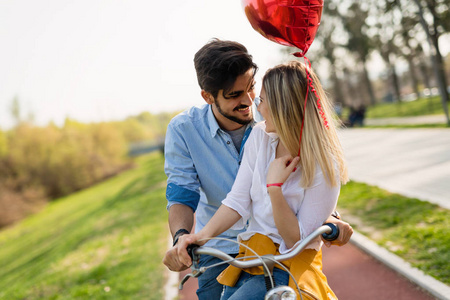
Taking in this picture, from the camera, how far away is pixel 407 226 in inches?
226

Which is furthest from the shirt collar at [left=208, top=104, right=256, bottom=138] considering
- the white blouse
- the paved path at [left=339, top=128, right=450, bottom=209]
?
the paved path at [left=339, top=128, right=450, bottom=209]

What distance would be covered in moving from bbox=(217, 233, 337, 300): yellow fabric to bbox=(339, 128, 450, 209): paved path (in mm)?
4919

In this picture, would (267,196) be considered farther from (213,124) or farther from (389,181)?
(389,181)

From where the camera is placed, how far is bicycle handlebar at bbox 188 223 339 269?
179cm

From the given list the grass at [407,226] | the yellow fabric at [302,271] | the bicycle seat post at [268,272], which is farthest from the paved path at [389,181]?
the bicycle seat post at [268,272]

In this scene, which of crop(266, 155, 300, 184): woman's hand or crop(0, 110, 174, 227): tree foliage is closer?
crop(266, 155, 300, 184): woman's hand

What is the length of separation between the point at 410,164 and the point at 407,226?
4.42m

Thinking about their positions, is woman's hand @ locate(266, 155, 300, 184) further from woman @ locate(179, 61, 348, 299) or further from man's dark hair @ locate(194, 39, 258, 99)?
man's dark hair @ locate(194, 39, 258, 99)

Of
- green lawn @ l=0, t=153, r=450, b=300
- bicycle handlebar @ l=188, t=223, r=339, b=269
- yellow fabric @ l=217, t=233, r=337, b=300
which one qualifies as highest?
bicycle handlebar @ l=188, t=223, r=339, b=269

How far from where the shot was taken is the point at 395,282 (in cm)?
437

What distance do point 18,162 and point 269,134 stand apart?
46320 millimetres

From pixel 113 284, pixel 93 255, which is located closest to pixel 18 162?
pixel 93 255

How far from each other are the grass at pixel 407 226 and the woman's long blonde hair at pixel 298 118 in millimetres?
2697

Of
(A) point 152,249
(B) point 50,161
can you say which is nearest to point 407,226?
(A) point 152,249
